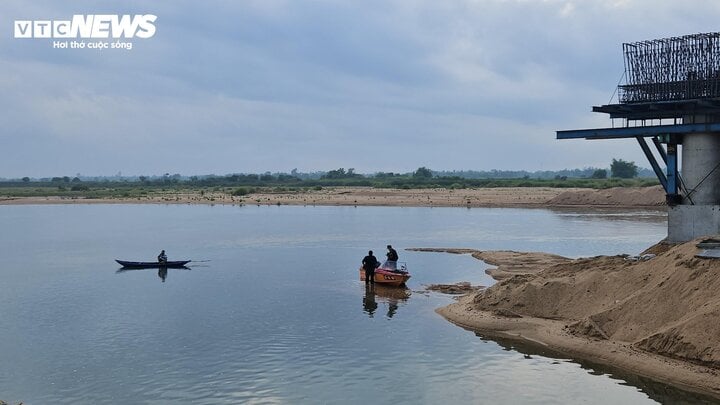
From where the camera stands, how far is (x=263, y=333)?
25562 millimetres

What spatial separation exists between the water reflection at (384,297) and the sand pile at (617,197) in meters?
68.1

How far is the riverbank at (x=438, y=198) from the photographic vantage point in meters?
97.8

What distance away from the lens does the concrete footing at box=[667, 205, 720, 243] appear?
28031 millimetres

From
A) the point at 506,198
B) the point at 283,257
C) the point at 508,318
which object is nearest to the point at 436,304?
the point at 508,318

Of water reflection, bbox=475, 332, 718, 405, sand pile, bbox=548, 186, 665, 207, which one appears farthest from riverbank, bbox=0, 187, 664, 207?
water reflection, bbox=475, 332, 718, 405

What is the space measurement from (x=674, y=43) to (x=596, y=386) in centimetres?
1658

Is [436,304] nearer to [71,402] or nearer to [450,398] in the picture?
[450,398]

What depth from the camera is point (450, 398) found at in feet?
61.6

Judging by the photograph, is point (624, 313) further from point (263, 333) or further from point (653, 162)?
point (263, 333)

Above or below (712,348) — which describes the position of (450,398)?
below

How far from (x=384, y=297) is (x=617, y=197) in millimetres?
73483

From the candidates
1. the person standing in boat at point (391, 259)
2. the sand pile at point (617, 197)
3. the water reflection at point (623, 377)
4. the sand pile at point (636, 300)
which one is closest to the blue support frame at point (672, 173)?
the sand pile at point (636, 300)

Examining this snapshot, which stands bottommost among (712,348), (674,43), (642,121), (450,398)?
(450,398)

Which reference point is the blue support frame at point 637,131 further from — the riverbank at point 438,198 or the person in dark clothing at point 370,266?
the riverbank at point 438,198
